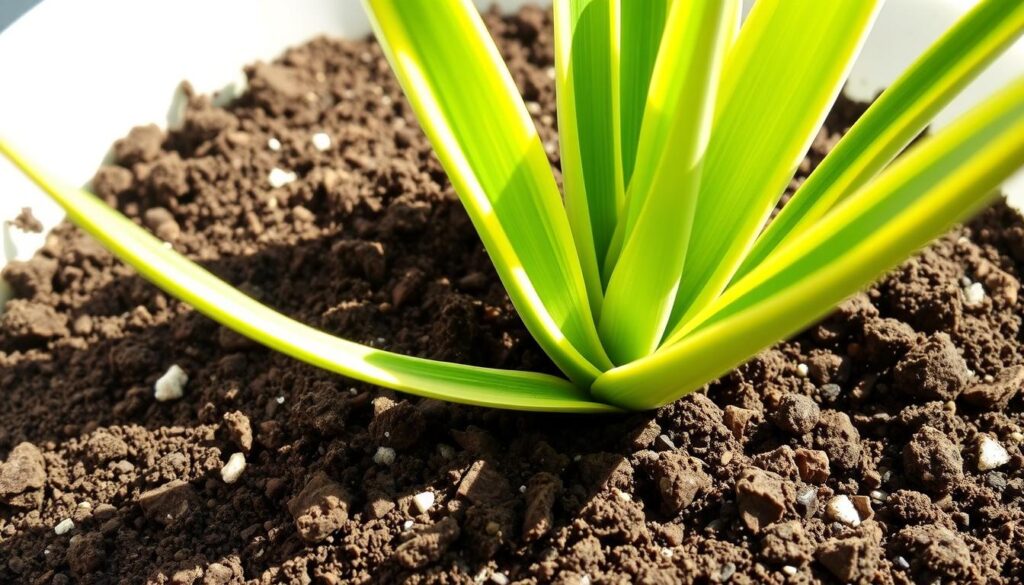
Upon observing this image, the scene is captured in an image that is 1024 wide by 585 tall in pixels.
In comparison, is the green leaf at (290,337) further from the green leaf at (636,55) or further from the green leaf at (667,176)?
the green leaf at (636,55)

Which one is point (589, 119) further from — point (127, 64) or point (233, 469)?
point (127, 64)

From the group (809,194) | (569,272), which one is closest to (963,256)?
(809,194)

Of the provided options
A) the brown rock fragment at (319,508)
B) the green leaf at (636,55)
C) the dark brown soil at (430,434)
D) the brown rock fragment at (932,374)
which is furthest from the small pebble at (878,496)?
the brown rock fragment at (319,508)

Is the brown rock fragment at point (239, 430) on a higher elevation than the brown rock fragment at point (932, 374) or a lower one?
lower

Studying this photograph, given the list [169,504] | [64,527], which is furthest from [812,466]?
[64,527]

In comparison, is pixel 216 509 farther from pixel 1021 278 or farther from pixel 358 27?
pixel 1021 278
